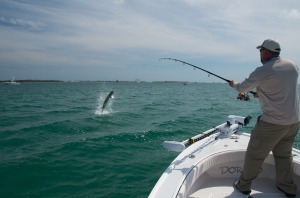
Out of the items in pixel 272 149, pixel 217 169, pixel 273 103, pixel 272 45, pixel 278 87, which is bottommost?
pixel 217 169

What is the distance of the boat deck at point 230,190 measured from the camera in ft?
14.0

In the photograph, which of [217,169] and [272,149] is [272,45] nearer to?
[272,149]

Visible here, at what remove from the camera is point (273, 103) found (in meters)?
3.55

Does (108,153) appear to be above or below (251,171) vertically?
below

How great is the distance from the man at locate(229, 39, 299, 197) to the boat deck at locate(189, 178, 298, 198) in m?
0.52

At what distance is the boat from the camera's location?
3996mm

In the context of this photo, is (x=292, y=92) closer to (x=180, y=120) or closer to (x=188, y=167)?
(x=188, y=167)

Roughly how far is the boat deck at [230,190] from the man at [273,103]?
1.72 feet

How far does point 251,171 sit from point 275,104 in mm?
1078

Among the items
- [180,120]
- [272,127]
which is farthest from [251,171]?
[180,120]

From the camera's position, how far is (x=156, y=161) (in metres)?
7.71

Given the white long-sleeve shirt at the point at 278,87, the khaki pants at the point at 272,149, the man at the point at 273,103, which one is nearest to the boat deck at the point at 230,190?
the khaki pants at the point at 272,149

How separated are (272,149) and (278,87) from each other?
3.44 ft

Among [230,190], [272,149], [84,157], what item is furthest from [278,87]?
[84,157]
